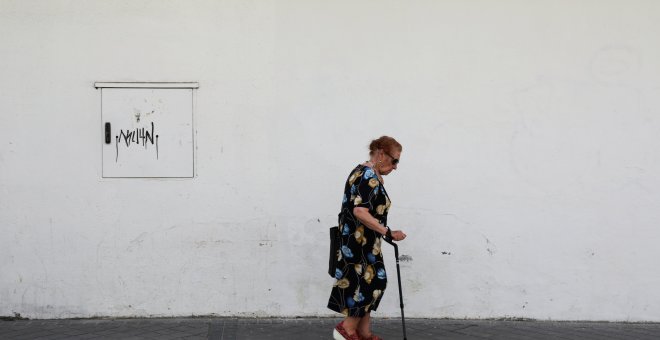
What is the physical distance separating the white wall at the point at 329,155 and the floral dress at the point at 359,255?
1197 millimetres

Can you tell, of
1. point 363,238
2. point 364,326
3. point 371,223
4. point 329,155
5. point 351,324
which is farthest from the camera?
point 329,155

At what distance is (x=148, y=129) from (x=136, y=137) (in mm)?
128

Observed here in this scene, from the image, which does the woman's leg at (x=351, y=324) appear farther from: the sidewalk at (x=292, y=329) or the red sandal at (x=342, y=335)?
the sidewalk at (x=292, y=329)

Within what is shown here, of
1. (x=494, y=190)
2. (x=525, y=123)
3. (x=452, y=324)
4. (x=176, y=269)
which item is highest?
(x=525, y=123)

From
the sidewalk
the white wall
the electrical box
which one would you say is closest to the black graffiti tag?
the electrical box

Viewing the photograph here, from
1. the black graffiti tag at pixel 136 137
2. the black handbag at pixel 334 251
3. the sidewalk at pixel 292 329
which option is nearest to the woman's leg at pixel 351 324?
the black handbag at pixel 334 251

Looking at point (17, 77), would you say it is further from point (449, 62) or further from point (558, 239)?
point (558, 239)

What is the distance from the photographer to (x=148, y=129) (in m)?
6.86

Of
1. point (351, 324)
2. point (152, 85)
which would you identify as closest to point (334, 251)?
point (351, 324)

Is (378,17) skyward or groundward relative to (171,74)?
skyward

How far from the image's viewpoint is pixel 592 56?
699 cm

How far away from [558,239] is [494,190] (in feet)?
2.47

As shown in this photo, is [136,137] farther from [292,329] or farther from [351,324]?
[351,324]

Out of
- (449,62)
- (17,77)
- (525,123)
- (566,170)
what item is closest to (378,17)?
(449,62)
